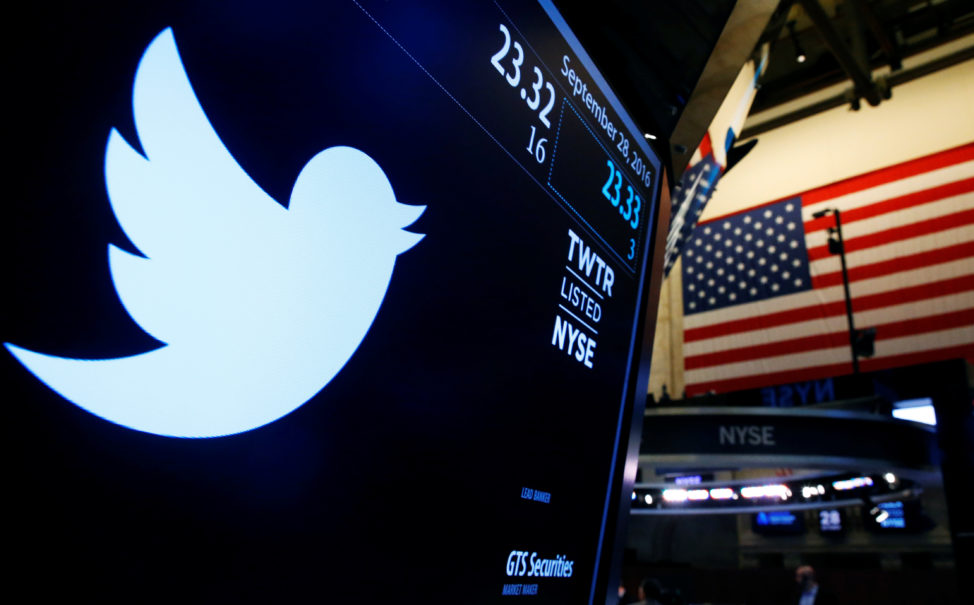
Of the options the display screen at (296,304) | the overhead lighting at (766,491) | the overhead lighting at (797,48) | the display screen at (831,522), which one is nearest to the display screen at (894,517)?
the display screen at (831,522)

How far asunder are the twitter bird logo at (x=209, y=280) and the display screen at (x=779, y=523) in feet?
45.4

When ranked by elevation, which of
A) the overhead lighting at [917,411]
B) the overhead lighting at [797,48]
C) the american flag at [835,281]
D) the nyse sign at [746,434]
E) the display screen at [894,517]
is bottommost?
the nyse sign at [746,434]

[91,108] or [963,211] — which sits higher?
[963,211]

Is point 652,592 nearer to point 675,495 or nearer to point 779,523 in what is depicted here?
point 675,495

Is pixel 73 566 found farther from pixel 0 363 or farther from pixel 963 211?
pixel 963 211

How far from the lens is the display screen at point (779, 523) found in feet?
43.3

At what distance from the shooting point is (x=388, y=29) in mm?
1307

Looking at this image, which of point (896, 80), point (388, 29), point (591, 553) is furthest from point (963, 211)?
point (388, 29)

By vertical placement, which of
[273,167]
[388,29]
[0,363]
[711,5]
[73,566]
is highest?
[711,5]

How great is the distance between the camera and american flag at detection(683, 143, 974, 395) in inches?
403

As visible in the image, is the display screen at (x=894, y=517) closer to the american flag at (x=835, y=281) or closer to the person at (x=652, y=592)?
the american flag at (x=835, y=281)

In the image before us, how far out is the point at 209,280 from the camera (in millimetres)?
977

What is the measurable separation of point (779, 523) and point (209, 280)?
47.7ft

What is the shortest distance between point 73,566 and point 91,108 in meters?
0.54
